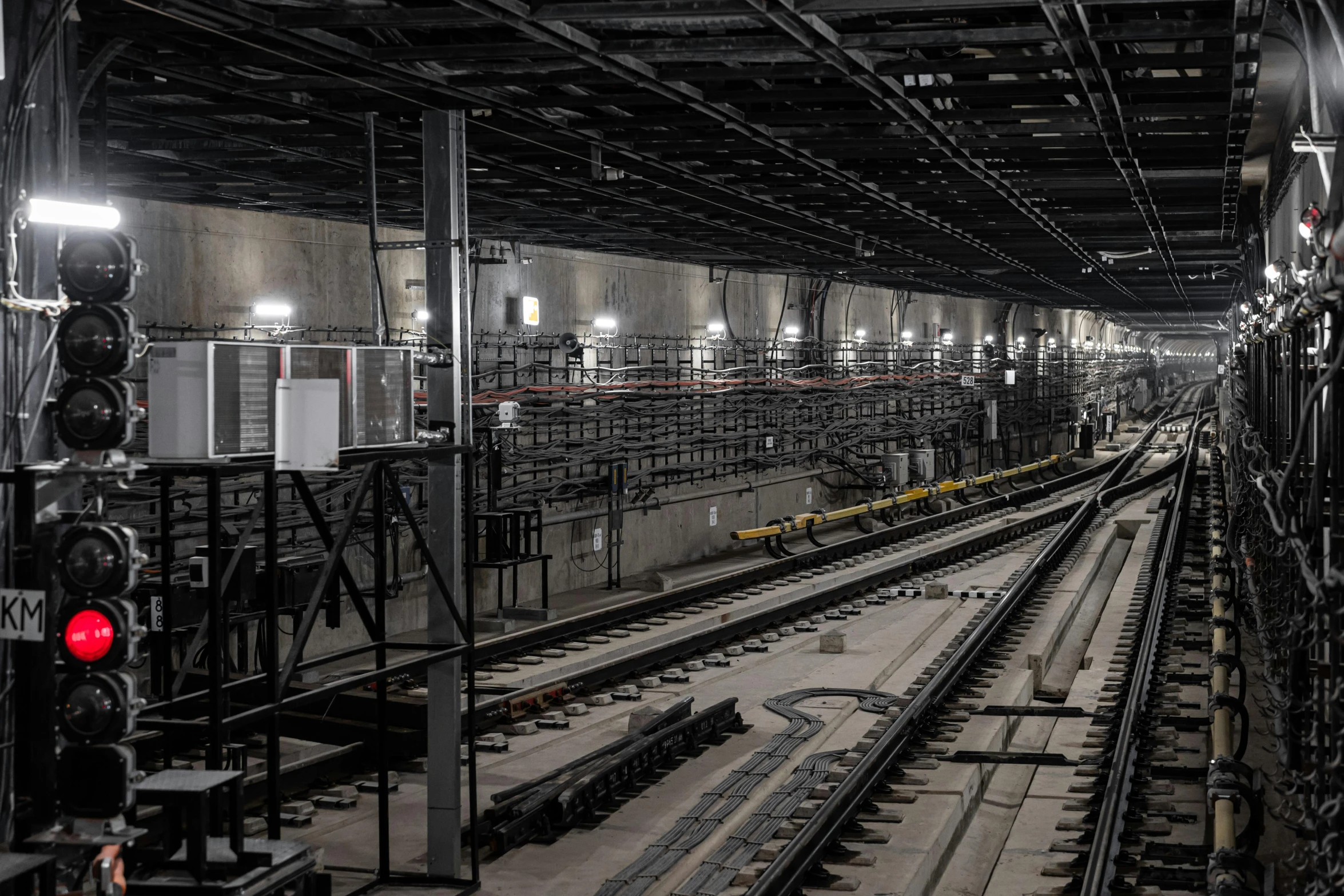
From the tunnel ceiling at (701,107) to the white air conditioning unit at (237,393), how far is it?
198 centimetres

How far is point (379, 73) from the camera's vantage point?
9484mm

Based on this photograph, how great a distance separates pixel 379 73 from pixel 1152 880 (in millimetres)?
7072

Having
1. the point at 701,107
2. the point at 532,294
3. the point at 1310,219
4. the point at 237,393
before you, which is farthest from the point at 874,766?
the point at 532,294

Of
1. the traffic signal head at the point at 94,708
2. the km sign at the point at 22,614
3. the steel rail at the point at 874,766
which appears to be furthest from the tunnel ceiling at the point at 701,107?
the steel rail at the point at 874,766

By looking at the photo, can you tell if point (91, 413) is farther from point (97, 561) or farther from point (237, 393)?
point (237, 393)

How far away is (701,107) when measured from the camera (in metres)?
11.0

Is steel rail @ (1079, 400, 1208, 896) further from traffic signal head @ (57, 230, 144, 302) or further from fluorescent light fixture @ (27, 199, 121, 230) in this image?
fluorescent light fixture @ (27, 199, 121, 230)

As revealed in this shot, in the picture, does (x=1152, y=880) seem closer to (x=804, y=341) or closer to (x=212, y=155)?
(x=212, y=155)

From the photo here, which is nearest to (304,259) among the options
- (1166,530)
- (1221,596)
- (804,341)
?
(1221,596)

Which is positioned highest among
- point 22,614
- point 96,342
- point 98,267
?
point 98,267

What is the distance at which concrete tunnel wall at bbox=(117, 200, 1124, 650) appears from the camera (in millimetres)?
13992

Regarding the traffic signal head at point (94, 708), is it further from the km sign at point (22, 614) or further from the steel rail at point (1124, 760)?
the steel rail at point (1124, 760)

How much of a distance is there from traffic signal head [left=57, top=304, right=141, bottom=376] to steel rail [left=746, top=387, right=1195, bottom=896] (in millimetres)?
4593

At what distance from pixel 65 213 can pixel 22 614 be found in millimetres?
1726
